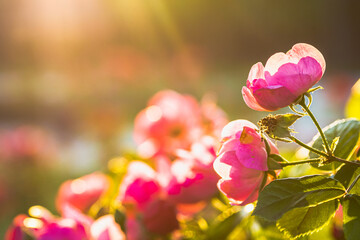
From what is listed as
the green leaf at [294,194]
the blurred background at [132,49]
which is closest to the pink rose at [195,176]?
the green leaf at [294,194]

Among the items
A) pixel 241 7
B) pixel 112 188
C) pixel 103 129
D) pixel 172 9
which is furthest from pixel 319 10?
pixel 112 188

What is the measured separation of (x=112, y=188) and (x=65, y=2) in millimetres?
3225

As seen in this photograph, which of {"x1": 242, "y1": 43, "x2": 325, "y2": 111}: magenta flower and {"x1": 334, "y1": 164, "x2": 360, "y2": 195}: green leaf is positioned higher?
{"x1": 242, "y1": 43, "x2": 325, "y2": 111}: magenta flower

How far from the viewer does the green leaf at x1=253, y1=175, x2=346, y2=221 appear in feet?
0.62

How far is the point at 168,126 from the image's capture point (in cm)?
47

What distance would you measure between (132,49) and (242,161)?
3383 millimetres

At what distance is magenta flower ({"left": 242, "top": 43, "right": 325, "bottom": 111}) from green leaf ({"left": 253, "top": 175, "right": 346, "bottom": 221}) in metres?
0.04

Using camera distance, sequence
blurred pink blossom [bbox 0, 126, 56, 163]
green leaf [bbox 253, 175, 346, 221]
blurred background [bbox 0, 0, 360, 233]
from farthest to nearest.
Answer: blurred background [bbox 0, 0, 360, 233], blurred pink blossom [bbox 0, 126, 56, 163], green leaf [bbox 253, 175, 346, 221]

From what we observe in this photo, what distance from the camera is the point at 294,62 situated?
0.66 ft

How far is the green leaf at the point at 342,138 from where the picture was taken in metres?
0.22

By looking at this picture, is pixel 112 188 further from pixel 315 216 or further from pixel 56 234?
pixel 315 216

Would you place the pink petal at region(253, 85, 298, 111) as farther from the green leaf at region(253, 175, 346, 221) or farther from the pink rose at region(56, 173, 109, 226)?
the pink rose at region(56, 173, 109, 226)

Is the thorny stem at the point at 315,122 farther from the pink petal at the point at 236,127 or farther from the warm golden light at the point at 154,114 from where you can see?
the warm golden light at the point at 154,114

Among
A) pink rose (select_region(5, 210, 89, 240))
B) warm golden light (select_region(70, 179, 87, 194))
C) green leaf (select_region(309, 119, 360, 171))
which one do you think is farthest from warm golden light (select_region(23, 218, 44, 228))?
green leaf (select_region(309, 119, 360, 171))
